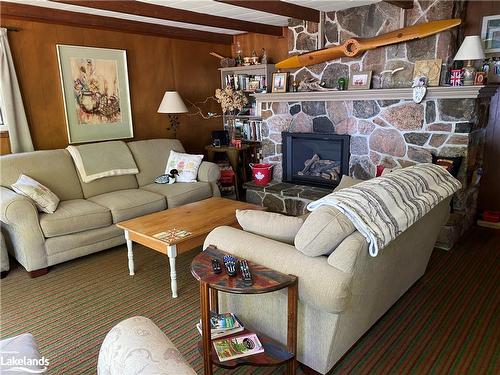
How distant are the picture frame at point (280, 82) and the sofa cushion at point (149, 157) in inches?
59.4

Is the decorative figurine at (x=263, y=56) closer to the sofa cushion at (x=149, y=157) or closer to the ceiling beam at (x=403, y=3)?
the sofa cushion at (x=149, y=157)

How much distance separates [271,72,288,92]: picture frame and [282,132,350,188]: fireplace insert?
548 mm

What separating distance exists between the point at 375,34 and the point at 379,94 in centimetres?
65

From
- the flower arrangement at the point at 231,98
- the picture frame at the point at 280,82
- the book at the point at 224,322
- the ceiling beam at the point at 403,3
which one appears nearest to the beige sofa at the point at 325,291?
the book at the point at 224,322

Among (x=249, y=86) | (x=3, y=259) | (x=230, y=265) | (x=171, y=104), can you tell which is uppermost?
(x=249, y=86)

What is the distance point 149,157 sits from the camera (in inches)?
167

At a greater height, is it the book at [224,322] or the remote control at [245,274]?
the remote control at [245,274]

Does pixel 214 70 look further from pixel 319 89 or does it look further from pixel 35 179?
pixel 35 179

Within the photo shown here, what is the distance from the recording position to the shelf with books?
151cm

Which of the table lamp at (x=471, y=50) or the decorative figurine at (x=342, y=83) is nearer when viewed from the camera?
the table lamp at (x=471, y=50)

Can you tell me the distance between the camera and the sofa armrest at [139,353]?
3.29 ft

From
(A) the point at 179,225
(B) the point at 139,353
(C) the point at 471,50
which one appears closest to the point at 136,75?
(A) the point at 179,225

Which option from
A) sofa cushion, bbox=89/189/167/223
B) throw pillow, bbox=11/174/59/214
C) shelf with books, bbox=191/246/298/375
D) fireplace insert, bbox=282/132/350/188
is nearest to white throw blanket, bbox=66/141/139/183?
sofa cushion, bbox=89/189/167/223

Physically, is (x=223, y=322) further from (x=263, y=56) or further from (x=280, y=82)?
(x=263, y=56)
